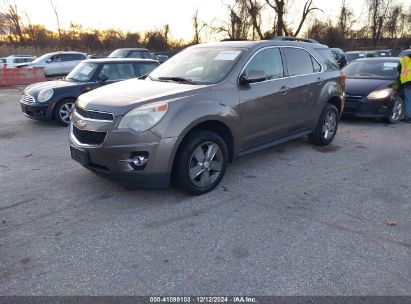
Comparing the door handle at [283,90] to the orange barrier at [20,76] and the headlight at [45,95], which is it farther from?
the orange barrier at [20,76]

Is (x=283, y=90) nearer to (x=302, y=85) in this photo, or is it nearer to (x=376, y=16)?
(x=302, y=85)

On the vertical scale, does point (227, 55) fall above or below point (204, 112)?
above

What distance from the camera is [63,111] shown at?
8.00 metres

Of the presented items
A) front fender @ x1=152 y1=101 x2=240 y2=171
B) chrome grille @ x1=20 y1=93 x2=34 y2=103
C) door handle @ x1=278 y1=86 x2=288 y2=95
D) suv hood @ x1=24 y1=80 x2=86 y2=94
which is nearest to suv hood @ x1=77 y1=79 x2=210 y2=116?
front fender @ x1=152 y1=101 x2=240 y2=171

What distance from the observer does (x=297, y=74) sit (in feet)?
17.6

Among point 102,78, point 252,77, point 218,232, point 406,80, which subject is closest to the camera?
point 218,232

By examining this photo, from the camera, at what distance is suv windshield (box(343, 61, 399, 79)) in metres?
8.73

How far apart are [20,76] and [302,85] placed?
54.6 feet

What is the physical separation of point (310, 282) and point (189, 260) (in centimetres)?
100

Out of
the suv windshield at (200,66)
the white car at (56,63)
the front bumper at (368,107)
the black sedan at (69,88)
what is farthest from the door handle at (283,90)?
the white car at (56,63)

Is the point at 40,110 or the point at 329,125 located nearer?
the point at 329,125

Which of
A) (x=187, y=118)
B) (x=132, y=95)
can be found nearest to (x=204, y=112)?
(x=187, y=118)

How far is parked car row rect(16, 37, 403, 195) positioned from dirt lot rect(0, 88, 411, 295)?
435 mm

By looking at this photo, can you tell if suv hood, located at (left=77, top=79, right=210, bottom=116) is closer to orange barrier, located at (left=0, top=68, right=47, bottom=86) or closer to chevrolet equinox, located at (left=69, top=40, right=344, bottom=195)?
chevrolet equinox, located at (left=69, top=40, right=344, bottom=195)
